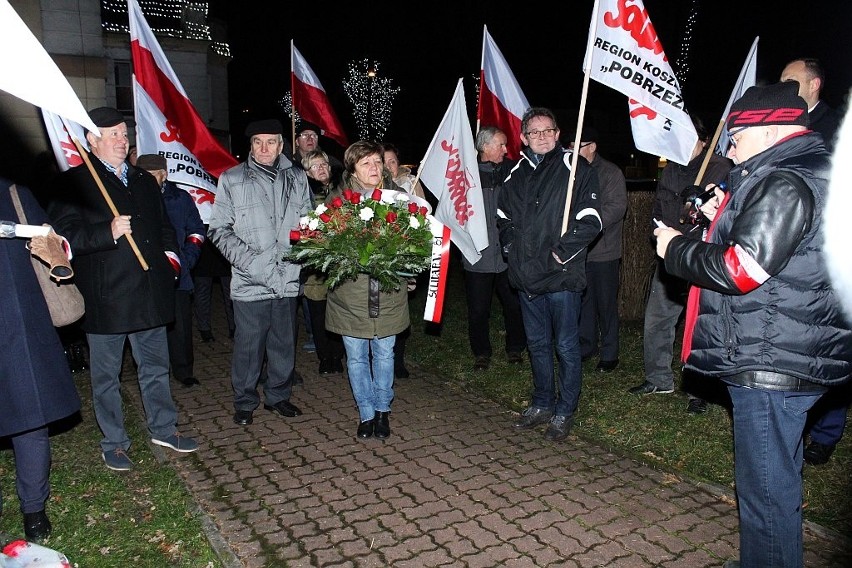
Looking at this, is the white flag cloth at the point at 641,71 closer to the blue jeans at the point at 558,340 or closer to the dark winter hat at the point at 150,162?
the blue jeans at the point at 558,340

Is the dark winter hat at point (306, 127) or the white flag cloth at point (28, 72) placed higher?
the dark winter hat at point (306, 127)

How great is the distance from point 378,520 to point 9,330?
240 centimetres

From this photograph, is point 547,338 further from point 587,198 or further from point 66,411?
point 66,411

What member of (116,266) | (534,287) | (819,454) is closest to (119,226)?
(116,266)

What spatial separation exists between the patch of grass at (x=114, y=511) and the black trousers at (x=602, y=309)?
4336 millimetres

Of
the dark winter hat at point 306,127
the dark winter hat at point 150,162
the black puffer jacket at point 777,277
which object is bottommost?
the black puffer jacket at point 777,277

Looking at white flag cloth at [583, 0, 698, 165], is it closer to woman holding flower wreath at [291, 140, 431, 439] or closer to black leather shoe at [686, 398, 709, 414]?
woman holding flower wreath at [291, 140, 431, 439]

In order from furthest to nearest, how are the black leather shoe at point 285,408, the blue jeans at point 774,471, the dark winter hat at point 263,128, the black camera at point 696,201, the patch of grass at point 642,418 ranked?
the black leather shoe at point 285,408 → the dark winter hat at point 263,128 → the patch of grass at point 642,418 → the black camera at point 696,201 → the blue jeans at point 774,471

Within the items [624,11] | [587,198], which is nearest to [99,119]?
[587,198]

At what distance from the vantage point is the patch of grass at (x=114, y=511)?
4.03 metres

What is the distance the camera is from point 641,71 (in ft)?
18.3

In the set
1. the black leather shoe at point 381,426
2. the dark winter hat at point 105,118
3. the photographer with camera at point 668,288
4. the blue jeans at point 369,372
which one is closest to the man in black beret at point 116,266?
the dark winter hat at point 105,118

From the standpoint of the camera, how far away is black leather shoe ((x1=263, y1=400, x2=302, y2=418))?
6.21m

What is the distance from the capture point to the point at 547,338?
18.8 ft
